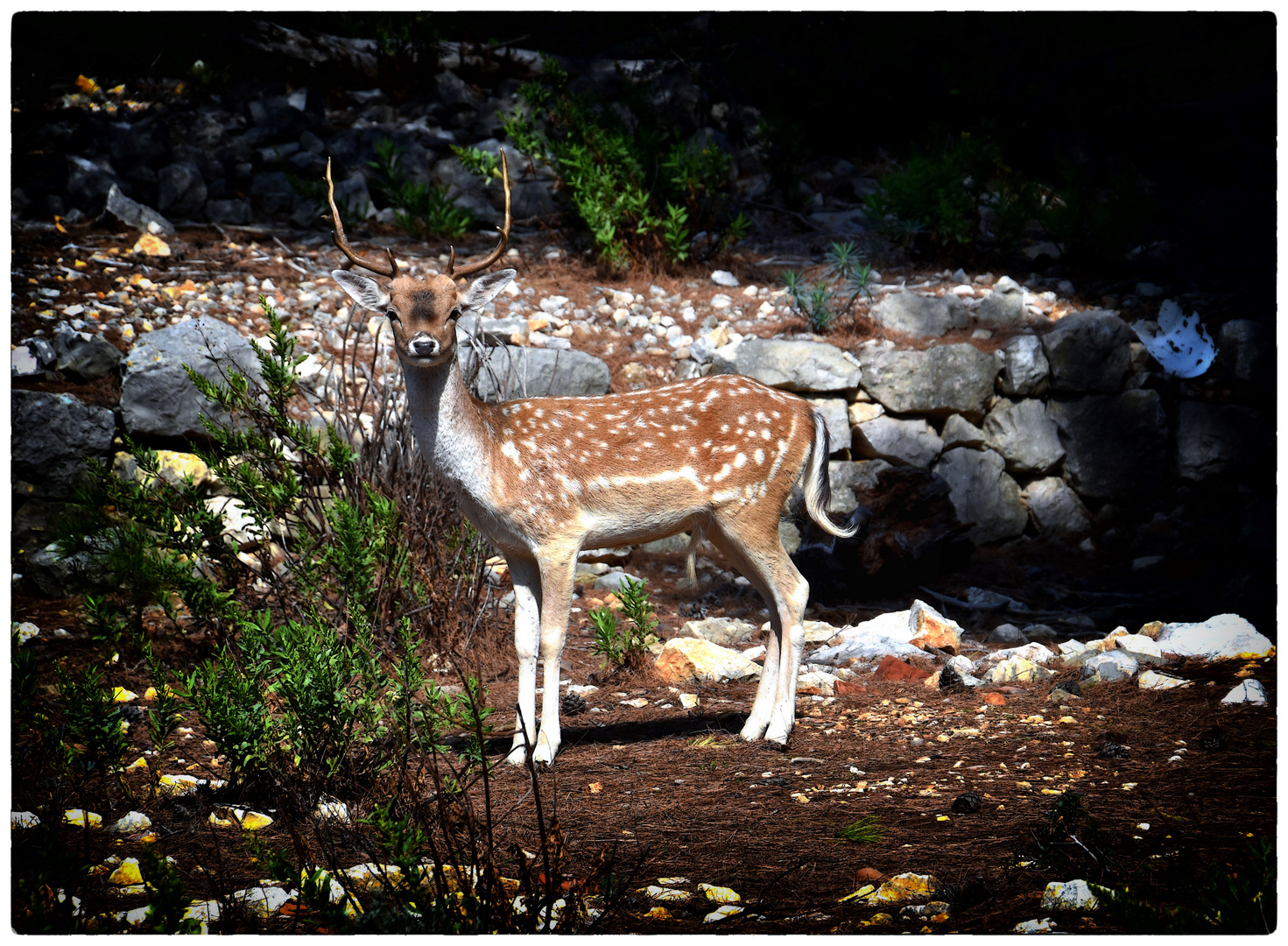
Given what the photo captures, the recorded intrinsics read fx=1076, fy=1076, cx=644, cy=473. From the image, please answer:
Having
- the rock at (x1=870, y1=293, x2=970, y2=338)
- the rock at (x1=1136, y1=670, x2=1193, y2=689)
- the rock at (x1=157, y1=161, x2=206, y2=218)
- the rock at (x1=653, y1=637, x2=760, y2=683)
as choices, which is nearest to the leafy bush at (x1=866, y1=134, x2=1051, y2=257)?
the rock at (x1=870, y1=293, x2=970, y2=338)

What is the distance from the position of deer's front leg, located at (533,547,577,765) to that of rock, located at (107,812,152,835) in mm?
1509

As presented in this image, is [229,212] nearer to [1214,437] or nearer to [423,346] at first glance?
[423,346]

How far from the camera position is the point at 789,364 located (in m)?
8.06

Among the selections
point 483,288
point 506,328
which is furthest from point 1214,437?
point 483,288

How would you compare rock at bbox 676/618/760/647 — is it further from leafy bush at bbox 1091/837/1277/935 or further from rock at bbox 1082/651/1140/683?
leafy bush at bbox 1091/837/1277/935

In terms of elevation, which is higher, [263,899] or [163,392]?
[163,392]

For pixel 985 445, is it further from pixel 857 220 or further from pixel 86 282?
pixel 86 282

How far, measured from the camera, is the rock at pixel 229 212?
9.61m

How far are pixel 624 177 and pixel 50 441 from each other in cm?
479

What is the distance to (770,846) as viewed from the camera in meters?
3.48

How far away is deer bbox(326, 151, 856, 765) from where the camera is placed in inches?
175

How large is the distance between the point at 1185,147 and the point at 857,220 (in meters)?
2.81

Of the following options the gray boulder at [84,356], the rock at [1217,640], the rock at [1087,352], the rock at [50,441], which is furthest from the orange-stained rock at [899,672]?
the gray boulder at [84,356]

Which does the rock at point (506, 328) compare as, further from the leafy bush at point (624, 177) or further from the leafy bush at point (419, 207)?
the leafy bush at point (419, 207)
